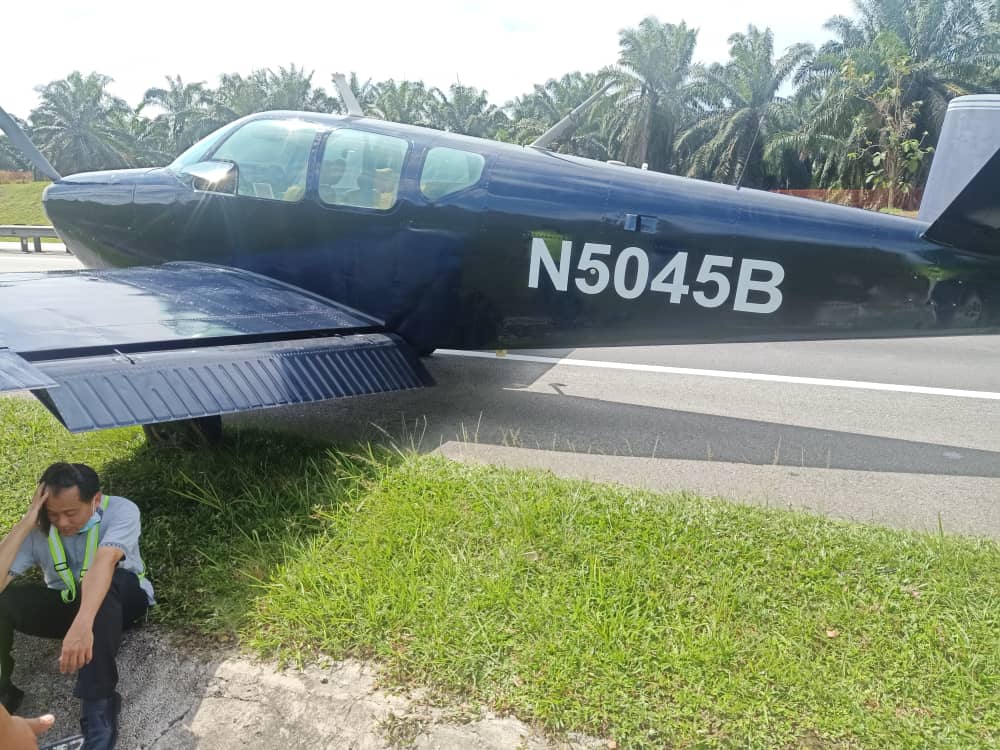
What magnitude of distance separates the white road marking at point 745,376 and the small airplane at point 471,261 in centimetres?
220

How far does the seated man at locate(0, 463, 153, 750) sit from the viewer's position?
8.04 ft

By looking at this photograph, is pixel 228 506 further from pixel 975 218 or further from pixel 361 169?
pixel 975 218

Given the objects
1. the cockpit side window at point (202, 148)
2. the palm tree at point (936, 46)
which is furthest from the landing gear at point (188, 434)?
the palm tree at point (936, 46)

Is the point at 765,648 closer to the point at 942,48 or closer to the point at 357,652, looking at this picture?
the point at 357,652

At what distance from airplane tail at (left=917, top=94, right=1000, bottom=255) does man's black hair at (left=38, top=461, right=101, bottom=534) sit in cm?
505

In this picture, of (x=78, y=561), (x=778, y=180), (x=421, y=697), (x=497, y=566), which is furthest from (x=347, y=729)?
(x=778, y=180)

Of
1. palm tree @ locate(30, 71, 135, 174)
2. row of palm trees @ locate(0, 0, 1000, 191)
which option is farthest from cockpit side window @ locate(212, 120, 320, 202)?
palm tree @ locate(30, 71, 135, 174)

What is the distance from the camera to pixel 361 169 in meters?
5.41

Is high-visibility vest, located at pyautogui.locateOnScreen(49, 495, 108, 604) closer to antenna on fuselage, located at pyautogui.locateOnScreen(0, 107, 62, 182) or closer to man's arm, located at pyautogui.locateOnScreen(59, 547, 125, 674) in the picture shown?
man's arm, located at pyautogui.locateOnScreen(59, 547, 125, 674)

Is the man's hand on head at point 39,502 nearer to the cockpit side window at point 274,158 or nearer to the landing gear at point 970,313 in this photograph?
the cockpit side window at point 274,158

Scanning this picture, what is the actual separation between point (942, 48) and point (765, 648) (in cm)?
4778

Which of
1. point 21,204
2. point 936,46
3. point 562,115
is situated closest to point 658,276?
point 936,46

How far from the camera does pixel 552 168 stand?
5.28 meters

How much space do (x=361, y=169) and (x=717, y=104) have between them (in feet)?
155
